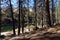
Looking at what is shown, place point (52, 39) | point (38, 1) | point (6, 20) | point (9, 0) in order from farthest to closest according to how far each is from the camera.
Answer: point (6, 20)
point (38, 1)
point (9, 0)
point (52, 39)

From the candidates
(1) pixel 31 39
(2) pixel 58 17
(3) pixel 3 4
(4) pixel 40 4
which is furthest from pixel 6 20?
(1) pixel 31 39

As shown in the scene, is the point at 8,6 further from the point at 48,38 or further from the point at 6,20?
the point at 6,20

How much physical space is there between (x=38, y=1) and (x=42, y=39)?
21343 millimetres

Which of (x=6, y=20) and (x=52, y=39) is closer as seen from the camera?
(x=52, y=39)

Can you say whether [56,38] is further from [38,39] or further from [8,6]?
[8,6]

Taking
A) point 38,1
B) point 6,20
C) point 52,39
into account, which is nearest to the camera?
point 52,39

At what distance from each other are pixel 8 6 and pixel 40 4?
1087cm

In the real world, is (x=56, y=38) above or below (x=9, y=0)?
below

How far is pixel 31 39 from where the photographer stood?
35.3ft

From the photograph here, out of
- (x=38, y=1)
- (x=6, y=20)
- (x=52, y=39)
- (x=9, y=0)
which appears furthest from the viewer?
(x=6, y=20)

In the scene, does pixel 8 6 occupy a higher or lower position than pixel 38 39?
higher

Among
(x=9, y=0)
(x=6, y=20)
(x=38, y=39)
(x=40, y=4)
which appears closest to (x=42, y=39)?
(x=38, y=39)

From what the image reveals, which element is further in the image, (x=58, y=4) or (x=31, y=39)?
(x=58, y=4)

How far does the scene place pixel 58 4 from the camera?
48875 millimetres
